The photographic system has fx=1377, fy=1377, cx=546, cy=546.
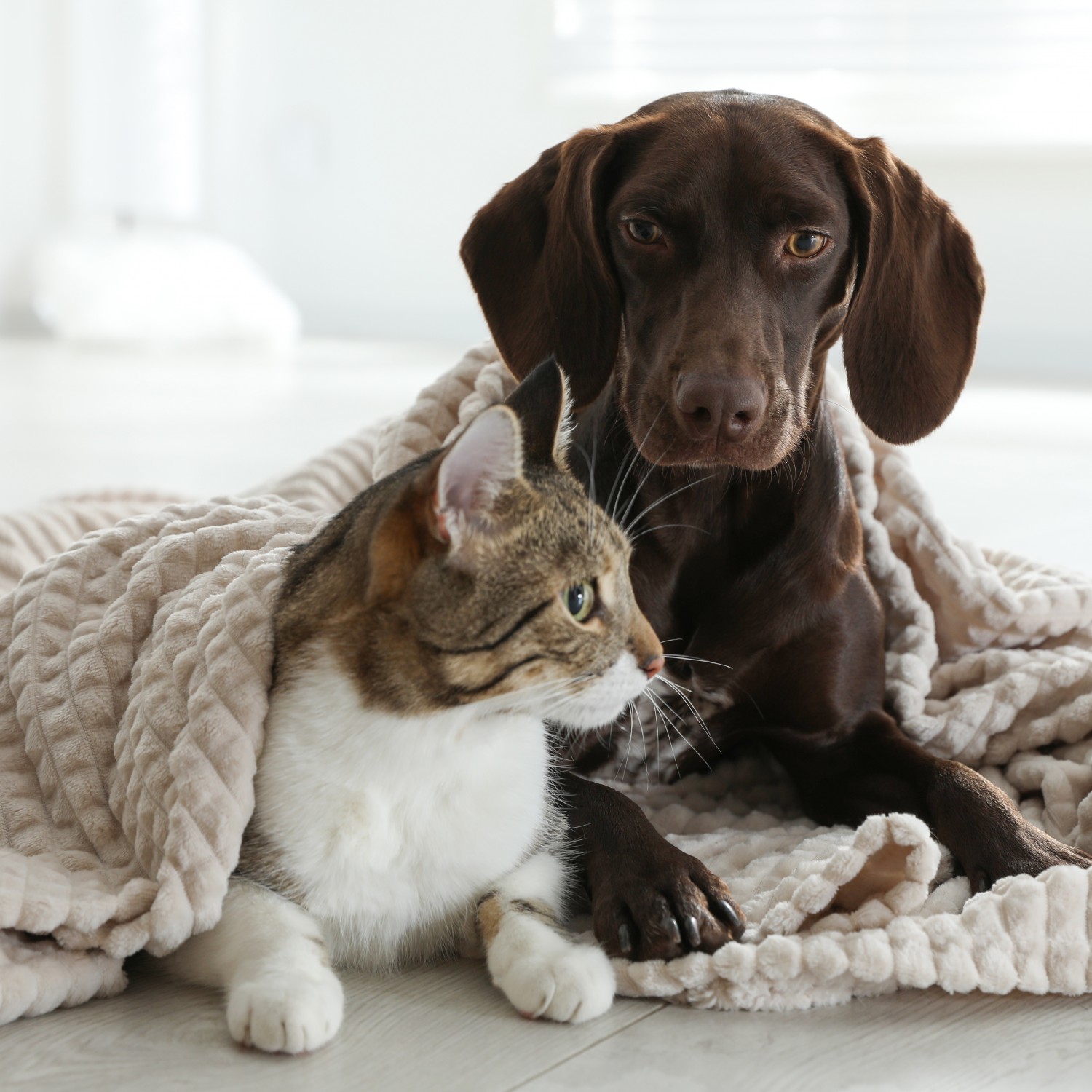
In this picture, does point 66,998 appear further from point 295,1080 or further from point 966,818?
point 966,818

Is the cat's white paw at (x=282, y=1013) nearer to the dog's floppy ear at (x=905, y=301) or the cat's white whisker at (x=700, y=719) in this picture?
the cat's white whisker at (x=700, y=719)

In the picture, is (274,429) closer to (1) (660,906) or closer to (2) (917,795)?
(2) (917,795)

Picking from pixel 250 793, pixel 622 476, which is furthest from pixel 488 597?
pixel 622 476

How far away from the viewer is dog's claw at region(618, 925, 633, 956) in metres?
1.40

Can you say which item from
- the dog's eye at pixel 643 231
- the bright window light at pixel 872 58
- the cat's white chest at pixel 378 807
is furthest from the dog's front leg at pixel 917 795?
the bright window light at pixel 872 58

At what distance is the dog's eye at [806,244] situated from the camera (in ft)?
5.41

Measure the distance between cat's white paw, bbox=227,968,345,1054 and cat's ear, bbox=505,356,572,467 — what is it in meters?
0.55

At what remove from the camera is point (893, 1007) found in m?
1.34

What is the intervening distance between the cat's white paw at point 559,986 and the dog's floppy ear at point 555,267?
2.51ft

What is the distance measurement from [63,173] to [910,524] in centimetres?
627

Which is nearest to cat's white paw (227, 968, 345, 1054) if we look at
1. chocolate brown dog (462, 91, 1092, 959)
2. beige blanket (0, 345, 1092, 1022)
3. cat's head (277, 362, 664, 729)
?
beige blanket (0, 345, 1092, 1022)

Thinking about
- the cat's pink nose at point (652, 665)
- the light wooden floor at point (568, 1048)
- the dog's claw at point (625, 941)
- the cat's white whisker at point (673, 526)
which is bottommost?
the light wooden floor at point (568, 1048)

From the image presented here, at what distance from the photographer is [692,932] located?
1.39 m

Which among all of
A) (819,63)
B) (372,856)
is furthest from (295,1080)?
(819,63)
